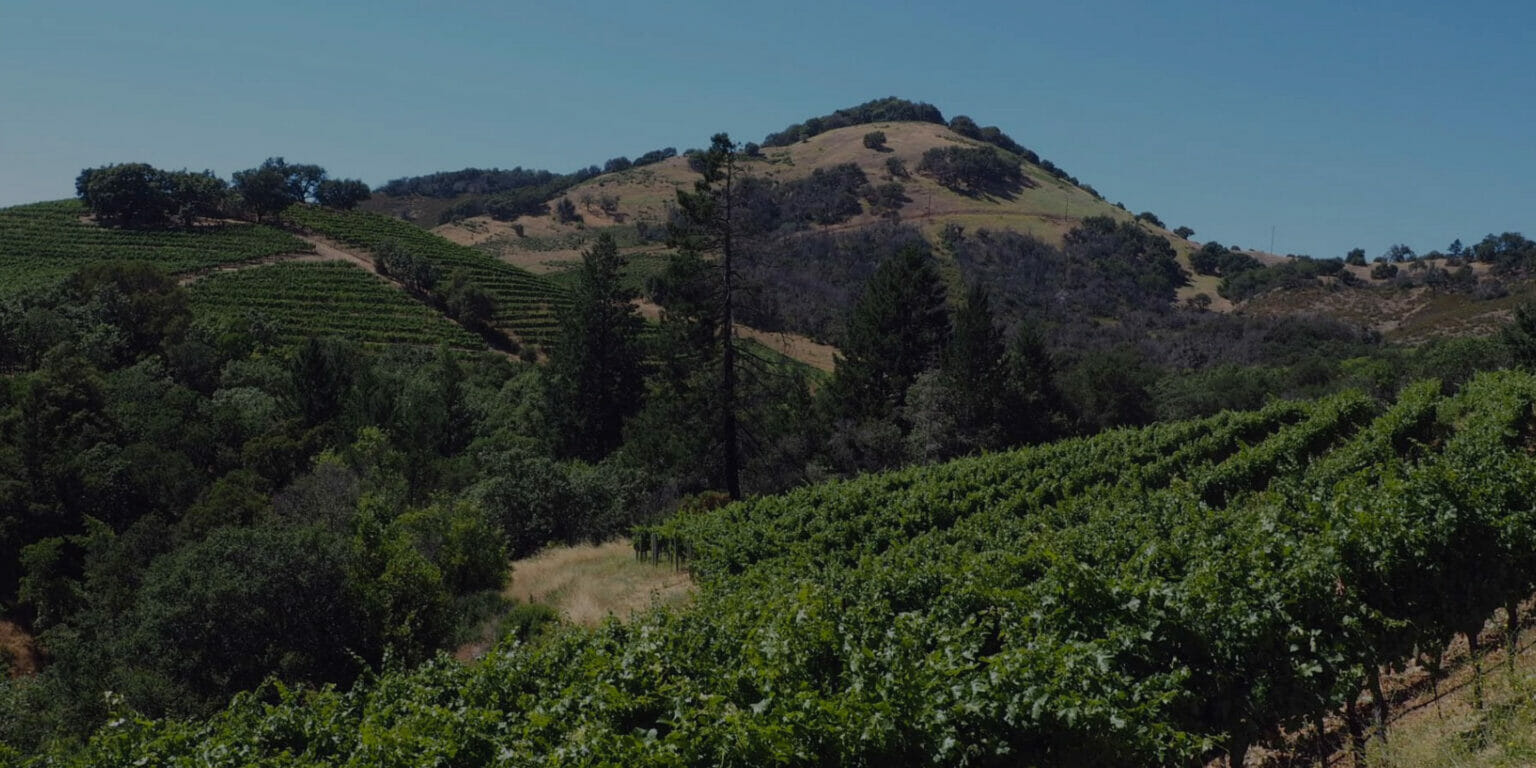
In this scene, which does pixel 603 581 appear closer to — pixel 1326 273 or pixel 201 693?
pixel 201 693

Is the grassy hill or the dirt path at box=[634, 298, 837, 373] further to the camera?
the grassy hill

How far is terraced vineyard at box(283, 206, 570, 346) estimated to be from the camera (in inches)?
2712

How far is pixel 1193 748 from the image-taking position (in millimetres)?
6059

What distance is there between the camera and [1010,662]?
628 cm

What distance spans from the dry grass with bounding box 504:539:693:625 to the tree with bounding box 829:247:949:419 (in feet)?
60.0

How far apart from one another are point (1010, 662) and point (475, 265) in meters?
79.9

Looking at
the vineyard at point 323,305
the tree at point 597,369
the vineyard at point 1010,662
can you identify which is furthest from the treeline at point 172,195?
the vineyard at point 1010,662

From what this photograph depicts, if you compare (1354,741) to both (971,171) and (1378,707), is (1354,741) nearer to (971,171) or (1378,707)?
(1378,707)

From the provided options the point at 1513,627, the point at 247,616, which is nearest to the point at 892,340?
the point at 247,616

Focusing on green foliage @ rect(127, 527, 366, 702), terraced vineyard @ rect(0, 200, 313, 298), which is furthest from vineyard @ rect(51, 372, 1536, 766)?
terraced vineyard @ rect(0, 200, 313, 298)

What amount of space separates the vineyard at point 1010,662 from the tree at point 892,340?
28.1 meters

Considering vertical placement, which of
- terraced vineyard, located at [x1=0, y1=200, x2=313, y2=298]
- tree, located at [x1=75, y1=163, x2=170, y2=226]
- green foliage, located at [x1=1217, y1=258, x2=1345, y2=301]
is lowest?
green foliage, located at [x1=1217, y1=258, x2=1345, y2=301]

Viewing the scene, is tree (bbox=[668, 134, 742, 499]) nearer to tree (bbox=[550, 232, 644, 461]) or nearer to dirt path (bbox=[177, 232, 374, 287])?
tree (bbox=[550, 232, 644, 461])

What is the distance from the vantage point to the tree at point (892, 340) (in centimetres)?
4106
